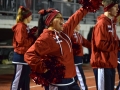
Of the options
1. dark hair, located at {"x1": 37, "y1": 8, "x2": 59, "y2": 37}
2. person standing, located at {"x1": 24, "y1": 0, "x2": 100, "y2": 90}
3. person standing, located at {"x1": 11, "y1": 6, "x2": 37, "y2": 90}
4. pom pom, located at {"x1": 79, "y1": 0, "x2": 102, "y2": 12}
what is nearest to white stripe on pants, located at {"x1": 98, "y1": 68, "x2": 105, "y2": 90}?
person standing, located at {"x1": 24, "y1": 0, "x2": 100, "y2": 90}

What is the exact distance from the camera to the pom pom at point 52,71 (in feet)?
11.5

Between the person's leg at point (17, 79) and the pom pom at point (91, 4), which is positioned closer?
the pom pom at point (91, 4)

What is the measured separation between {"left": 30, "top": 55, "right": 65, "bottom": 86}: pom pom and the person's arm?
94 centimetres

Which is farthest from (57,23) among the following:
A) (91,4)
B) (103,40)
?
(103,40)

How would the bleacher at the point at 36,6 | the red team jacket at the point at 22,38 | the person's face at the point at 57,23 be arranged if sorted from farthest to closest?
the bleacher at the point at 36,6
the red team jacket at the point at 22,38
the person's face at the point at 57,23

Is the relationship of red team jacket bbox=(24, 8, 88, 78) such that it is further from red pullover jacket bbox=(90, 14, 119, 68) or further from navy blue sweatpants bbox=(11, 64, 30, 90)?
navy blue sweatpants bbox=(11, 64, 30, 90)

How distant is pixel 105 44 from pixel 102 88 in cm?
65

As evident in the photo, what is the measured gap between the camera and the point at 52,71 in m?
3.53

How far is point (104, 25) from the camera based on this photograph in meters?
4.38

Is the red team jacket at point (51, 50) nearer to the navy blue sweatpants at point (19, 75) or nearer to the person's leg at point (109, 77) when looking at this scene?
the person's leg at point (109, 77)

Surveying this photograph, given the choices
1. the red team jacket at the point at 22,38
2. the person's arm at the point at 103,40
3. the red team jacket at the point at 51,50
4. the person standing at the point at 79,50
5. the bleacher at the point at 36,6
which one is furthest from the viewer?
the bleacher at the point at 36,6

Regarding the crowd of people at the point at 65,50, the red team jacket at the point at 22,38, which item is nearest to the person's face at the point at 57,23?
the crowd of people at the point at 65,50

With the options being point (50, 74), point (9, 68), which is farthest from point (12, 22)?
point (50, 74)

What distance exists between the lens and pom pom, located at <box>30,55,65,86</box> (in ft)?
11.5
